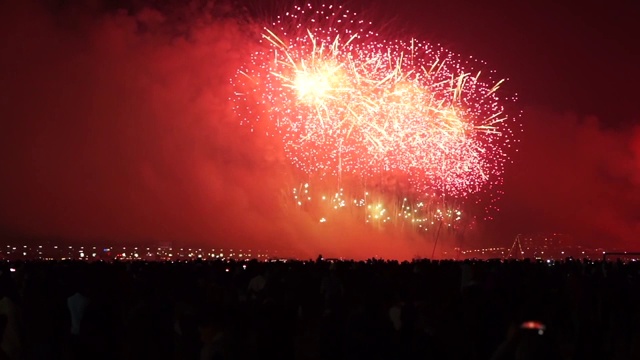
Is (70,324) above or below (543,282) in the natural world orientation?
below

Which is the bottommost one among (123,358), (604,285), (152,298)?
(123,358)

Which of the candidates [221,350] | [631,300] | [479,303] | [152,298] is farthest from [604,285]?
[221,350]

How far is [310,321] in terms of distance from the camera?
31.3 ft

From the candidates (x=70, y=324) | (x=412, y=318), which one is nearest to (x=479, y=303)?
(x=412, y=318)

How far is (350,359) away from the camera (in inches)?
400

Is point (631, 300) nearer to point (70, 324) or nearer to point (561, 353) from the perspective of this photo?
point (561, 353)

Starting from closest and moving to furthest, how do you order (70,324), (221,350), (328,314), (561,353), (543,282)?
(221,350)
(561,353)
(328,314)
(70,324)
(543,282)

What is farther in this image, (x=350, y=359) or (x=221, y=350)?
(x=350, y=359)

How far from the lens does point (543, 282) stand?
55.2 feet

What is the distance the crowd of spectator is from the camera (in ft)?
29.5

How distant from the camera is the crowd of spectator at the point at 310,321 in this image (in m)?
8.98

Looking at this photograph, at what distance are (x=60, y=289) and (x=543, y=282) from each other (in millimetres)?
7945

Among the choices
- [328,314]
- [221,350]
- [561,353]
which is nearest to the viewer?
[221,350]

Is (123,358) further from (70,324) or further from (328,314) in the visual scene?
(328,314)
